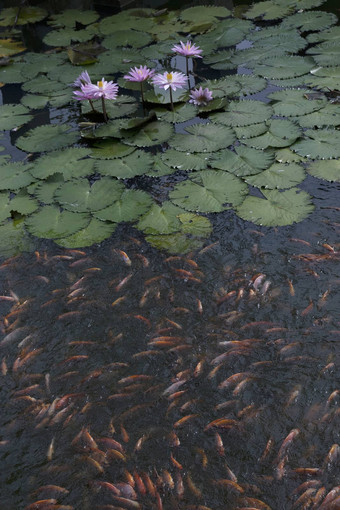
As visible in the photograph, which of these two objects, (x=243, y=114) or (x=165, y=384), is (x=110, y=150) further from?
(x=165, y=384)

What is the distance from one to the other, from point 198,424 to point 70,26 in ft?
21.8

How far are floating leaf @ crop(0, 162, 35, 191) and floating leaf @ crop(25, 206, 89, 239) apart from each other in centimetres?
46

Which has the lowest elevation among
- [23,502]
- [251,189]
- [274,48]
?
[23,502]

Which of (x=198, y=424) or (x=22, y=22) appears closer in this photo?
(x=198, y=424)

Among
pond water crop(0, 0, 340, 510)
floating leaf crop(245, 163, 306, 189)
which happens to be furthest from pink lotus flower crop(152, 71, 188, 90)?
floating leaf crop(245, 163, 306, 189)

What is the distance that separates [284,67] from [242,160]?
201cm

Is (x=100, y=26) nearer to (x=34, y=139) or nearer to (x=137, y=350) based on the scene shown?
(x=34, y=139)

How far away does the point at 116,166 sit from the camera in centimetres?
466

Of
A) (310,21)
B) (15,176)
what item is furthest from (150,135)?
(310,21)

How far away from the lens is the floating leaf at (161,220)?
13.3 ft

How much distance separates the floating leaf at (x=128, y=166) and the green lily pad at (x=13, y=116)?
133cm

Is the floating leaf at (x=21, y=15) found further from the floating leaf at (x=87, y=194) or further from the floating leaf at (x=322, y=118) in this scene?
the floating leaf at (x=322, y=118)

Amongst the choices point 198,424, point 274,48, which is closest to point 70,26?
point 274,48

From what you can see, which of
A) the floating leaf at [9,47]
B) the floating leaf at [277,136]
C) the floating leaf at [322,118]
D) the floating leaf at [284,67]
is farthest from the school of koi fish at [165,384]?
the floating leaf at [9,47]
